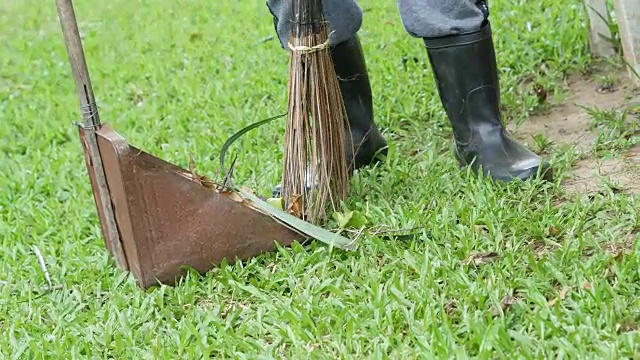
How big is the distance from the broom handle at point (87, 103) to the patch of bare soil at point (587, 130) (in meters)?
1.20

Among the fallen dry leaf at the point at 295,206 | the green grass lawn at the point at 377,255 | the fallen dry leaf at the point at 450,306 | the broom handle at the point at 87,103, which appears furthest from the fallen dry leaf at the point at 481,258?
the broom handle at the point at 87,103

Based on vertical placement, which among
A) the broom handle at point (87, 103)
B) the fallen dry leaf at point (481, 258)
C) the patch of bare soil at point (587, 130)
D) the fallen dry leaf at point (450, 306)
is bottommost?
the patch of bare soil at point (587, 130)

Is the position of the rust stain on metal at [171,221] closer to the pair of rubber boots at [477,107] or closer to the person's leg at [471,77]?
the pair of rubber boots at [477,107]

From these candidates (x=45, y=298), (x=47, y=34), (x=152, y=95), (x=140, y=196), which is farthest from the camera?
(x=47, y=34)

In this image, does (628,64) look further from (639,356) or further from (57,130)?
(57,130)

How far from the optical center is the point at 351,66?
2.66 m

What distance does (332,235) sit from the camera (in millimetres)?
2266

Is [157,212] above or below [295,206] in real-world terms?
above

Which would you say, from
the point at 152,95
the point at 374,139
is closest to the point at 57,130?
the point at 152,95

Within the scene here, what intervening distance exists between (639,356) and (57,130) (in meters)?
2.92

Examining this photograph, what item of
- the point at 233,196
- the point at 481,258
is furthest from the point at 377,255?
the point at 233,196

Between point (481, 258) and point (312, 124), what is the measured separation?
1.90ft

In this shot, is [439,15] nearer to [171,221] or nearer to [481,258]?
[481,258]

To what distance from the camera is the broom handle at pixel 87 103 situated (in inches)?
86.0
